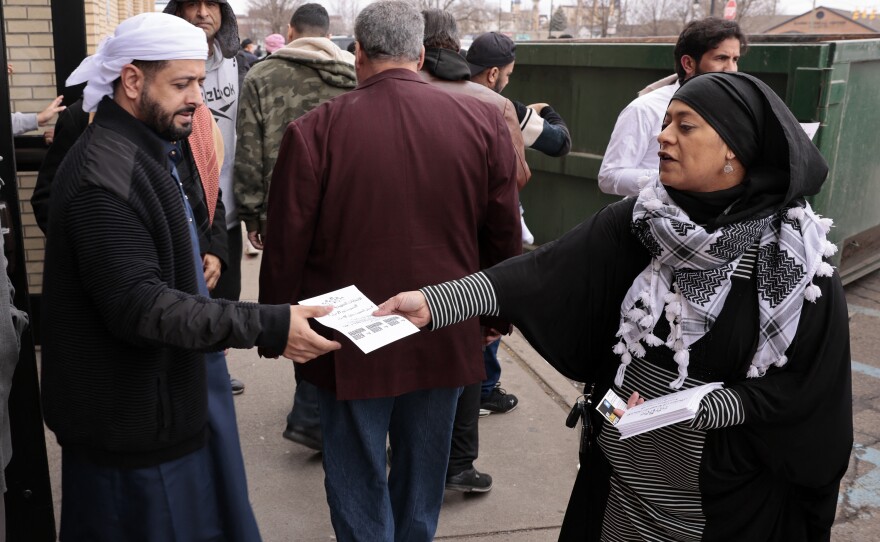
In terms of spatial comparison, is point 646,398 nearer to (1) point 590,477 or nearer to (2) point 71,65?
(1) point 590,477

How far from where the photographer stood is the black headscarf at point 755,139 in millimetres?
2086

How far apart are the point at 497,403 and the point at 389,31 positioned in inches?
98.1

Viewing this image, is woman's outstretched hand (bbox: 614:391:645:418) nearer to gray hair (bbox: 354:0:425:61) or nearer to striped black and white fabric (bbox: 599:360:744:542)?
striped black and white fabric (bbox: 599:360:744:542)

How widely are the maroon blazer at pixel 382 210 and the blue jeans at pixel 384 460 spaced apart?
0.11 meters

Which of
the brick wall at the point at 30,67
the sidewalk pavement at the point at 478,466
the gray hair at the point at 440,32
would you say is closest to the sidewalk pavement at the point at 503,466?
the sidewalk pavement at the point at 478,466

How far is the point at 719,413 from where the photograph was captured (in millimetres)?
2111

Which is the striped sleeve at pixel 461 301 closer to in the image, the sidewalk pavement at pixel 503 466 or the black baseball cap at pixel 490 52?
the sidewalk pavement at pixel 503 466

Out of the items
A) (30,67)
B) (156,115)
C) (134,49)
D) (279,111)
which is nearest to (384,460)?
(156,115)

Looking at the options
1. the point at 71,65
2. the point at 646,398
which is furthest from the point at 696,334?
the point at 71,65

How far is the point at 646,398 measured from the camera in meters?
2.27

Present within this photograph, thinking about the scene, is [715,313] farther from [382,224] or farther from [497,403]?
[497,403]

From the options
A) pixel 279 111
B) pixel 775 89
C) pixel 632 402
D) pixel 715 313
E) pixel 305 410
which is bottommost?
pixel 305 410

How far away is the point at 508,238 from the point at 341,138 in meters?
0.71

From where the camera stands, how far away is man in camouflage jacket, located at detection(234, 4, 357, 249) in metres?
4.04
